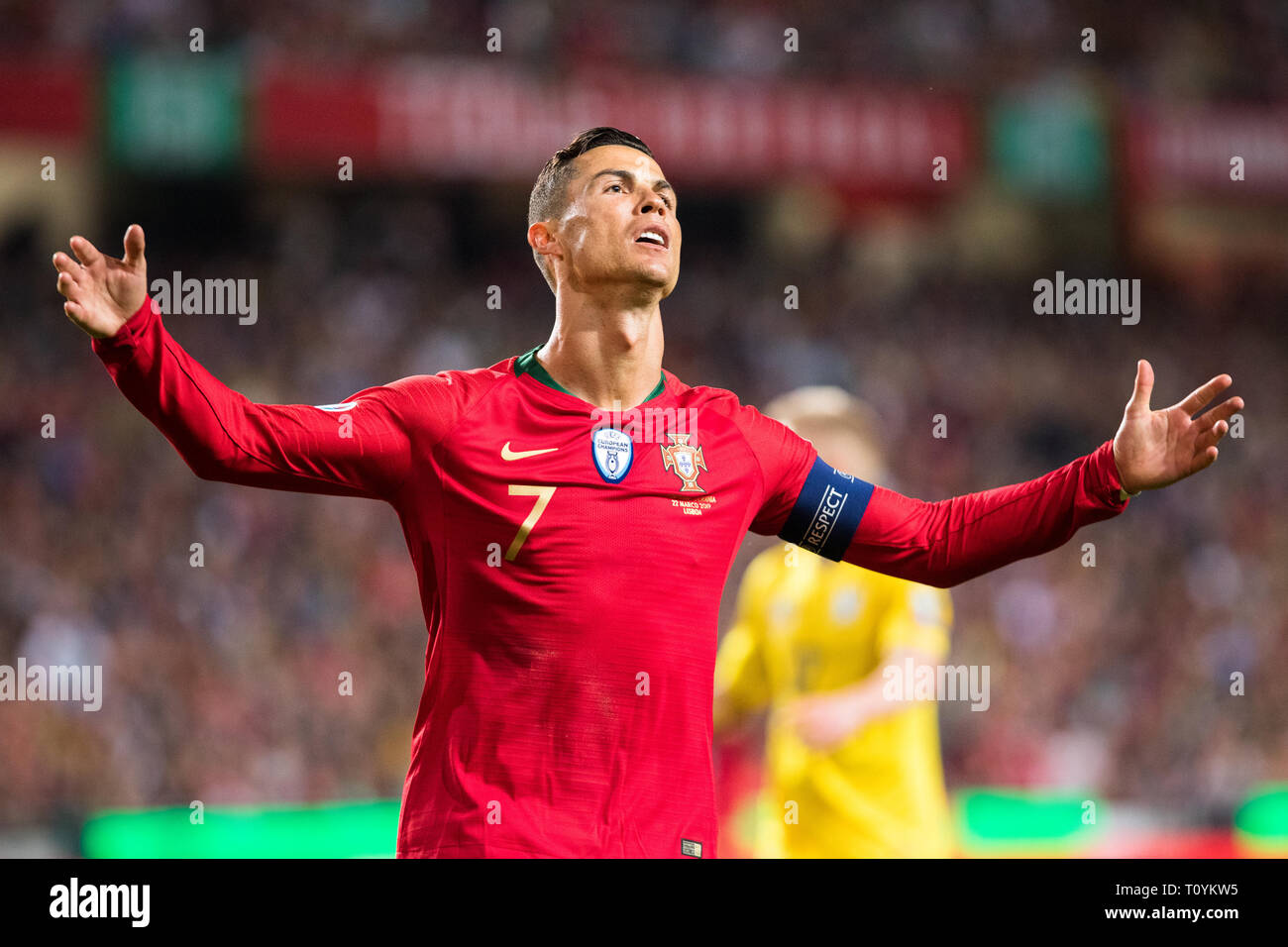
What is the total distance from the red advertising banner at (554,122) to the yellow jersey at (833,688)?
993cm

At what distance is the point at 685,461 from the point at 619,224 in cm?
61

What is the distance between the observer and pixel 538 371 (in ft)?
12.2

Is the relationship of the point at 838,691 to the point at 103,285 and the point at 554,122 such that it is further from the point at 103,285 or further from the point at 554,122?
the point at 554,122

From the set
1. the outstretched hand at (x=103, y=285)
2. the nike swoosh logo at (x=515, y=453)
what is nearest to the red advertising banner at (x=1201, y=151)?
the nike swoosh logo at (x=515, y=453)

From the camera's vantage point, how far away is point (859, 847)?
18.0 feet

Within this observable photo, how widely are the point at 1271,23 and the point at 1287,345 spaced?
442cm

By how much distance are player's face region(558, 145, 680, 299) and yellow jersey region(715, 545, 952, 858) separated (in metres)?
2.20

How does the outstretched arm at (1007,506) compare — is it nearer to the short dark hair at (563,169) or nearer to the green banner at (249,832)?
the short dark hair at (563,169)

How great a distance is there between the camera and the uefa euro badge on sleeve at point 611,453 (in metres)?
3.50

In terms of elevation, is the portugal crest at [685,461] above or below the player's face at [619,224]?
below

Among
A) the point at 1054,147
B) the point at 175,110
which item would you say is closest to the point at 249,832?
the point at 175,110
